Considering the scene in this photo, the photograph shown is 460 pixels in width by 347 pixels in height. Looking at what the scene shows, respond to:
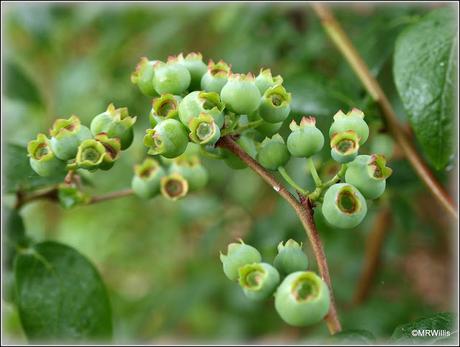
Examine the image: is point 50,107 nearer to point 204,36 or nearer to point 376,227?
point 204,36

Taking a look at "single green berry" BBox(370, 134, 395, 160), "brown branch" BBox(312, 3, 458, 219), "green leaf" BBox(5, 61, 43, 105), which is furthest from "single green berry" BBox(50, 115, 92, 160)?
"green leaf" BBox(5, 61, 43, 105)

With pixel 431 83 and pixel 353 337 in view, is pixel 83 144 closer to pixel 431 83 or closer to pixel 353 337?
pixel 353 337

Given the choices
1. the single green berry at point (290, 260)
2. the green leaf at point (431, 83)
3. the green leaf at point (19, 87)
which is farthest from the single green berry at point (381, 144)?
the green leaf at point (19, 87)

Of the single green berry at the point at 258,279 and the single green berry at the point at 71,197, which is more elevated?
the single green berry at the point at 71,197

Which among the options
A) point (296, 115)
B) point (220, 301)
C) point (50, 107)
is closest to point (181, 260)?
point (220, 301)

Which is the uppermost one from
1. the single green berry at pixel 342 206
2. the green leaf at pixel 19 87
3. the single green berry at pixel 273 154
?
the green leaf at pixel 19 87

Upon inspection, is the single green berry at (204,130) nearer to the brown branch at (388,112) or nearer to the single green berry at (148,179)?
the single green berry at (148,179)

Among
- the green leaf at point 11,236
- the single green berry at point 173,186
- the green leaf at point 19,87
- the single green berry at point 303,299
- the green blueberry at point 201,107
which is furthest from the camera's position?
the green leaf at point 19,87

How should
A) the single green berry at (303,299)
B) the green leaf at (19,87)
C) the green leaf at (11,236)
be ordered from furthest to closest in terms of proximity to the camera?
1. the green leaf at (19,87)
2. the green leaf at (11,236)
3. the single green berry at (303,299)
